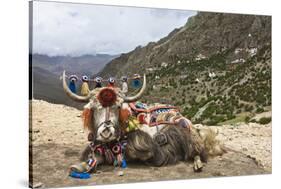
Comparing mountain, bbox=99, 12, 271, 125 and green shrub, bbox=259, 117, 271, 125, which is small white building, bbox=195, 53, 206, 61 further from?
green shrub, bbox=259, 117, 271, 125

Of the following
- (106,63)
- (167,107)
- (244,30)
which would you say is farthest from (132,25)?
(244,30)

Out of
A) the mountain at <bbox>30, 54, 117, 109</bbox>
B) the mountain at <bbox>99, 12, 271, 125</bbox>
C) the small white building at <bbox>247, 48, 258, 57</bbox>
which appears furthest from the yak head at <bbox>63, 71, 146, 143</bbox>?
the small white building at <bbox>247, 48, 258, 57</bbox>

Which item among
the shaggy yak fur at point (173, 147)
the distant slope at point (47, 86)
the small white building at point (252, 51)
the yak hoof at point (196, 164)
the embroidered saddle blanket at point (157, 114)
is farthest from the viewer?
the small white building at point (252, 51)

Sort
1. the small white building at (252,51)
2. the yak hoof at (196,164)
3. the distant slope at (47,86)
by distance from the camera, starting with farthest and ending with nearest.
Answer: the small white building at (252,51), the yak hoof at (196,164), the distant slope at (47,86)

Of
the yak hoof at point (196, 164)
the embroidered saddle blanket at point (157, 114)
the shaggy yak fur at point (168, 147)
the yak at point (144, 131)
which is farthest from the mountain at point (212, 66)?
the yak hoof at point (196, 164)

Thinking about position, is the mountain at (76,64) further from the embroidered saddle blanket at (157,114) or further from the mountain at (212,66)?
the embroidered saddle blanket at (157,114)

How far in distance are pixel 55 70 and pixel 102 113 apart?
81 cm

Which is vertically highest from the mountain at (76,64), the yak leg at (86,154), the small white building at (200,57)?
the small white building at (200,57)

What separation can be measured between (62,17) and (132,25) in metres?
0.99

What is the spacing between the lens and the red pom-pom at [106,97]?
755 cm

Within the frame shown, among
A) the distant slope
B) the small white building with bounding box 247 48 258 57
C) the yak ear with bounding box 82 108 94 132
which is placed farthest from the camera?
the small white building with bounding box 247 48 258 57

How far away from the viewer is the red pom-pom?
7.55m

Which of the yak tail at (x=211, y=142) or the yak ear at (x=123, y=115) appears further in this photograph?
the yak tail at (x=211, y=142)

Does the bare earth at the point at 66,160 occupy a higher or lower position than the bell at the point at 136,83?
lower
